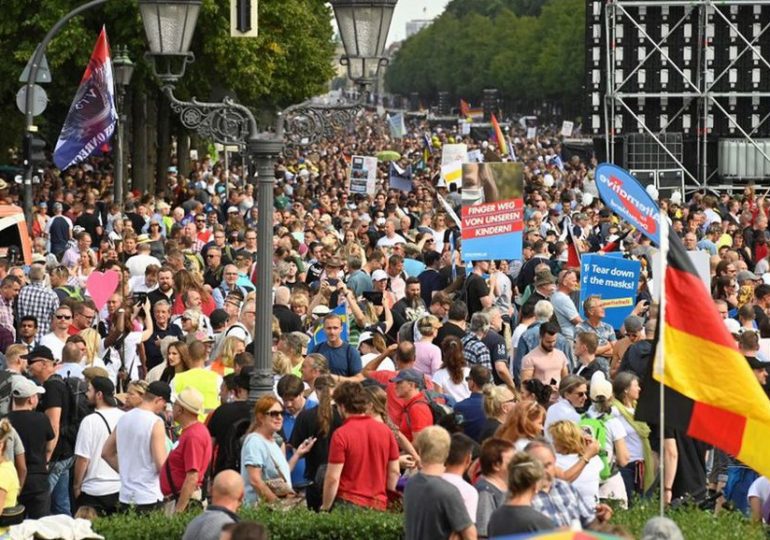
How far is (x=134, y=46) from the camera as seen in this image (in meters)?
43.8

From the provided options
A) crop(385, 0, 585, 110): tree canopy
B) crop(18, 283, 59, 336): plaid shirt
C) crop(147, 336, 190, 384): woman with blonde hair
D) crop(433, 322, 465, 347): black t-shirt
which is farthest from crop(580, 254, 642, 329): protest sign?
crop(385, 0, 585, 110): tree canopy

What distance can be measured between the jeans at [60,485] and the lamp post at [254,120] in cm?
135

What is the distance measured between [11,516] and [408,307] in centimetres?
756

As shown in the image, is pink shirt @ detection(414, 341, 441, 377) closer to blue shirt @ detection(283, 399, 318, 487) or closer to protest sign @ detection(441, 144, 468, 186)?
blue shirt @ detection(283, 399, 318, 487)

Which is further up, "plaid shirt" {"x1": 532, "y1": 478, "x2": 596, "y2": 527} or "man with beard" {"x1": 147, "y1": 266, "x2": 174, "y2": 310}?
"man with beard" {"x1": 147, "y1": 266, "x2": 174, "y2": 310}

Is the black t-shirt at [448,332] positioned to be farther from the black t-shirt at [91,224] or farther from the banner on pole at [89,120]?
Answer: the black t-shirt at [91,224]

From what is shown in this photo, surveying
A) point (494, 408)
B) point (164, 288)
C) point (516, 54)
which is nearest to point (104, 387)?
point (494, 408)

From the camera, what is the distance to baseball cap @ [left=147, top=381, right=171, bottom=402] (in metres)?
12.7

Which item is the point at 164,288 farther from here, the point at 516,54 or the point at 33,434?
the point at 516,54

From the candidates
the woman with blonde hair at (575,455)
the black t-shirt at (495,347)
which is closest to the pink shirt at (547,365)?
the black t-shirt at (495,347)

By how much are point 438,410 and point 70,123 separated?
49.7 ft

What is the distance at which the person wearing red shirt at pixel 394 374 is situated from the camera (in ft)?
43.3

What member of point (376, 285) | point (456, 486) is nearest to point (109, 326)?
point (376, 285)

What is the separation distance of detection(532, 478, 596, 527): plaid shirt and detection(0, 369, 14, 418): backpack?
3.83 m
